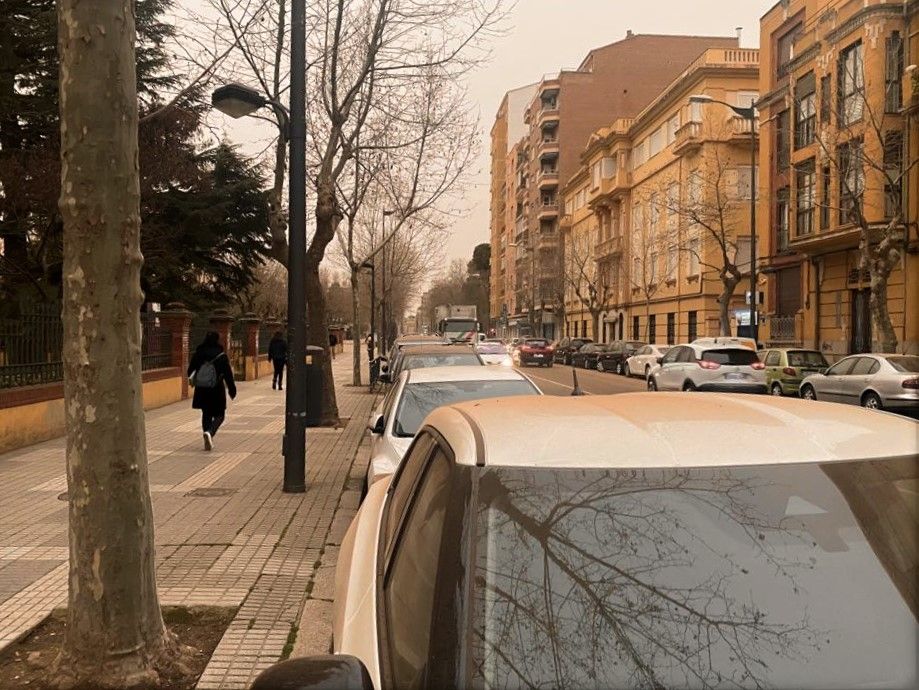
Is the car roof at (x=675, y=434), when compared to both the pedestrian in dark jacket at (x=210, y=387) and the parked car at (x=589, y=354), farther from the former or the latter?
the parked car at (x=589, y=354)

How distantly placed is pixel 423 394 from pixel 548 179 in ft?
237

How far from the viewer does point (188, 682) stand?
372 cm

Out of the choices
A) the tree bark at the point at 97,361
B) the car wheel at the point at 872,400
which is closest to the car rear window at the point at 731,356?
the car wheel at the point at 872,400

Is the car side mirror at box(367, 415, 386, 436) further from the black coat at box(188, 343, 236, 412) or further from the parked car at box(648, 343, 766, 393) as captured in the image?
the parked car at box(648, 343, 766, 393)

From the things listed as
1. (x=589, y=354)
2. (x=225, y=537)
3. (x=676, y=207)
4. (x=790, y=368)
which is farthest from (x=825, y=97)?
(x=225, y=537)

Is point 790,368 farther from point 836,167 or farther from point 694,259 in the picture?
point 694,259

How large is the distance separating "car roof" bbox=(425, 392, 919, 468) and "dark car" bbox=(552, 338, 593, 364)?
41.6 metres

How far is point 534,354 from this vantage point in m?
42.6

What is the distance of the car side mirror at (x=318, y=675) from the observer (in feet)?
5.63

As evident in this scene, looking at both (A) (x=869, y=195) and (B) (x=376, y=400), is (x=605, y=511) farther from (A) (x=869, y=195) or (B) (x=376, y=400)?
(A) (x=869, y=195)

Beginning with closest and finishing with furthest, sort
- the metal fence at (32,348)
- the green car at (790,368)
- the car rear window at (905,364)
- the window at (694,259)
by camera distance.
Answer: the metal fence at (32,348) < the car rear window at (905,364) < the green car at (790,368) < the window at (694,259)

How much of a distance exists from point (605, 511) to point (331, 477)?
768cm

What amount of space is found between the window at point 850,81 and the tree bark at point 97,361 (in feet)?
86.9

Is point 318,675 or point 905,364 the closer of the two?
point 318,675
